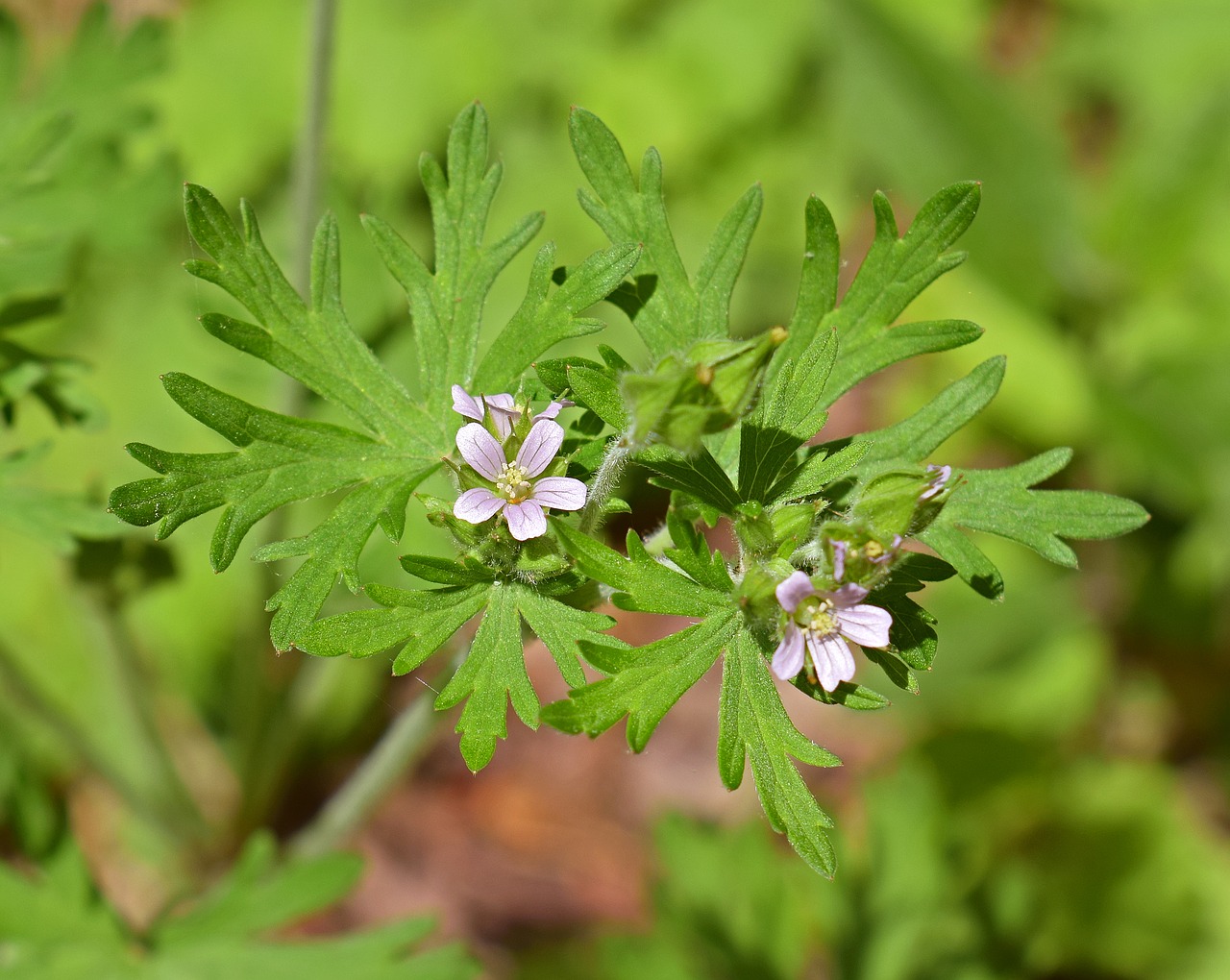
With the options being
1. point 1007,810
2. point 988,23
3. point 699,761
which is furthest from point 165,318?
point 988,23

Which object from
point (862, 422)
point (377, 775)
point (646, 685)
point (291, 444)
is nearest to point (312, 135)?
point (291, 444)

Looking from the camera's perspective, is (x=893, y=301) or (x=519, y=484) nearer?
(x=519, y=484)

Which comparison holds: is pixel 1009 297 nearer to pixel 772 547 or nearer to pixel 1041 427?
pixel 1041 427

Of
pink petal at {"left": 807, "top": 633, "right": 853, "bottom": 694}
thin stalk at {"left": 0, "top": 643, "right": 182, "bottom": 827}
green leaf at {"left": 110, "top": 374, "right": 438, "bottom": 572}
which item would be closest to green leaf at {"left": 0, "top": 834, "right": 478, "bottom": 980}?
thin stalk at {"left": 0, "top": 643, "right": 182, "bottom": 827}

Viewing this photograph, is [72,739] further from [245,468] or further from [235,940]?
[245,468]

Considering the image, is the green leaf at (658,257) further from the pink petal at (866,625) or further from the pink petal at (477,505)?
the pink petal at (866,625)

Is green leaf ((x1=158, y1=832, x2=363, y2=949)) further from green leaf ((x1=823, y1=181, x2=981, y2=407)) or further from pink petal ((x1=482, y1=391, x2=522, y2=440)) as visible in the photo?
green leaf ((x1=823, y1=181, x2=981, y2=407))
